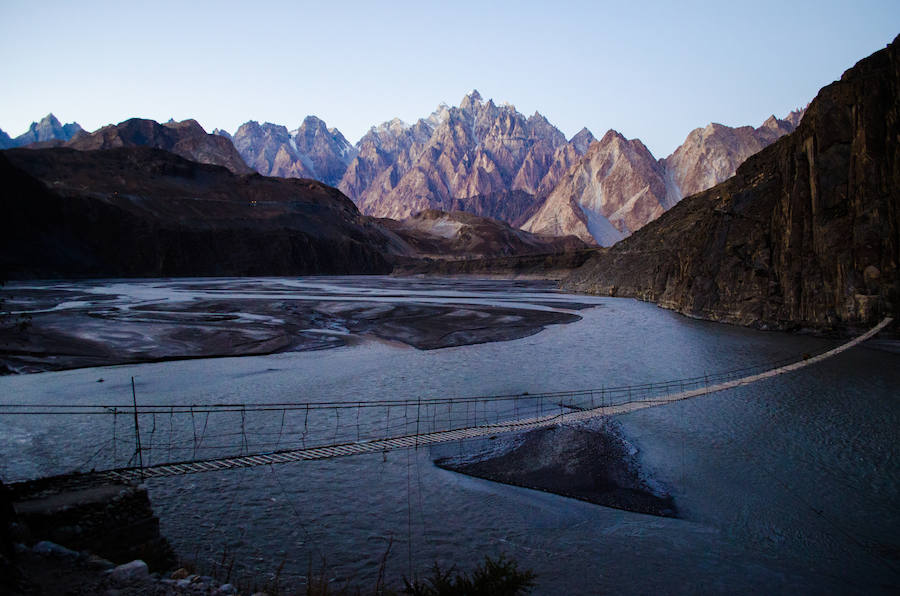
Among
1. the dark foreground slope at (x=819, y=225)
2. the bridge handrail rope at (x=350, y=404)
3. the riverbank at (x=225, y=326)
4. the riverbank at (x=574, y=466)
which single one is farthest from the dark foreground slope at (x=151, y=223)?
the dark foreground slope at (x=819, y=225)

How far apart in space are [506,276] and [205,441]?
137 m

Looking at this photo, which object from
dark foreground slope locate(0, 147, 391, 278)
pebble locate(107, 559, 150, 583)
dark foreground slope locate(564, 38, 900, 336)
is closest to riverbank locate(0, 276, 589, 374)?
dark foreground slope locate(564, 38, 900, 336)

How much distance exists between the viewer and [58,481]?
10.8 metres

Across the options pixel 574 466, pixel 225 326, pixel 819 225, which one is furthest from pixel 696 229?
pixel 574 466

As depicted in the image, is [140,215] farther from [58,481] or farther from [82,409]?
[58,481]

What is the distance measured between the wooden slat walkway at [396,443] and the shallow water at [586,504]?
448 millimetres

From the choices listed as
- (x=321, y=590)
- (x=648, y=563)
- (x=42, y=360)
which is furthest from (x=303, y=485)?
(x=42, y=360)

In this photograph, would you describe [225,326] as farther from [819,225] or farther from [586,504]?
[819,225]

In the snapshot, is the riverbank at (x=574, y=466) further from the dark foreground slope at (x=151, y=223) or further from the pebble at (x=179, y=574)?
the dark foreground slope at (x=151, y=223)

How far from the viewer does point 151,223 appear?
13775cm

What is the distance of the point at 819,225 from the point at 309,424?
122ft

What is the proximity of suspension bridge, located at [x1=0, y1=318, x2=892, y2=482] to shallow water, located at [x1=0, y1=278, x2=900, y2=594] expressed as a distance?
1.71ft

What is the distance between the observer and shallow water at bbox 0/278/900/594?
1059cm

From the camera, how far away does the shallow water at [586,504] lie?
10594mm
